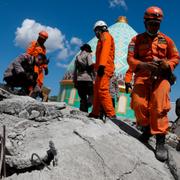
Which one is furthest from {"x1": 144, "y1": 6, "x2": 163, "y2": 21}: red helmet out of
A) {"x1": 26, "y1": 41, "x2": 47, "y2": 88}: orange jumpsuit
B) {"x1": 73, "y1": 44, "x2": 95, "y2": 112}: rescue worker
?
{"x1": 26, "y1": 41, "x2": 47, "y2": 88}: orange jumpsuit

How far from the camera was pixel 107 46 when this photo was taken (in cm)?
582

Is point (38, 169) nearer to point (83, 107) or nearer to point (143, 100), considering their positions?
point (143, 100)

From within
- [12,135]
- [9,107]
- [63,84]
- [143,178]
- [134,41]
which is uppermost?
[63,84]

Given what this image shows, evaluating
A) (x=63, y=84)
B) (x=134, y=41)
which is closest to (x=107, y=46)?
(x=134, y=41)

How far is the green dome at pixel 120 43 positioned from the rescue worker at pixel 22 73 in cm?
1154

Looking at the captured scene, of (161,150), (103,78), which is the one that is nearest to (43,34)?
(103,78)

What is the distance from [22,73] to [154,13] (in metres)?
3.54

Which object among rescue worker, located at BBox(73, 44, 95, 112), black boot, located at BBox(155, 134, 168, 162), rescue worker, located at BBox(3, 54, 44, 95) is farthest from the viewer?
rescue worker, located at BBox(3, 54, 44, 95)

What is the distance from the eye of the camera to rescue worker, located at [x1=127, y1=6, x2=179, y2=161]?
4.32 meters

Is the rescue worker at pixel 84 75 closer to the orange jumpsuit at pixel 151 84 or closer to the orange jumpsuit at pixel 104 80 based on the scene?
the orange jumpsuit at pixel 104 80

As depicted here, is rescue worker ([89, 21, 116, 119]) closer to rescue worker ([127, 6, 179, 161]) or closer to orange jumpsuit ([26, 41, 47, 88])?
rescue worker ([127, 6, 179, 161])

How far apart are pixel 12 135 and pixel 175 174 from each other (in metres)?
1.72

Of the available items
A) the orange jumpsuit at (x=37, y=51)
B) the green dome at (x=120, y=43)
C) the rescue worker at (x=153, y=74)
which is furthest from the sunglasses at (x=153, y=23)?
the green dome at (x=120, y=43)

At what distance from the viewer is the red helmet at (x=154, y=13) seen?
14.8ft
